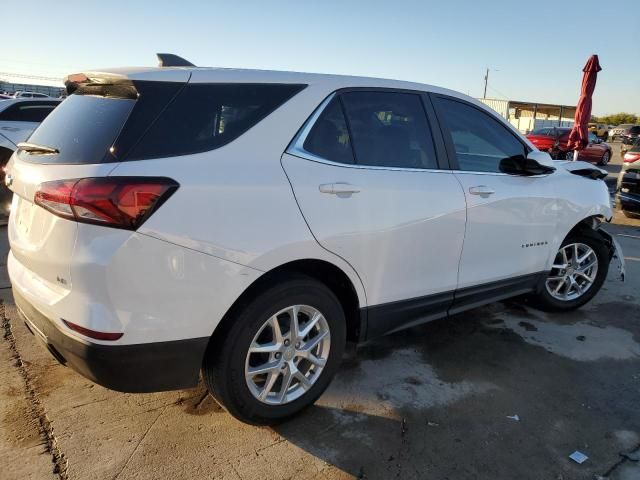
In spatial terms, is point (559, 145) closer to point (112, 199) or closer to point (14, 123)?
point (14, 123)

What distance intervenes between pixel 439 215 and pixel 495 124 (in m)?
1.10

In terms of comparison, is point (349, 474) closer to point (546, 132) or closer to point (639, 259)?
point (639, 259)

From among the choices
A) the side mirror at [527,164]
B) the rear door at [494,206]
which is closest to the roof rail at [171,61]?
the rear door at [494,206]

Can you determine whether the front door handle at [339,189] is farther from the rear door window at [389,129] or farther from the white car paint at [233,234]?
the rear door window at [389,129]

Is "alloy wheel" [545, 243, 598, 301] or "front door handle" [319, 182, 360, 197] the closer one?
"front door handle" [319, 182, 360, 197]

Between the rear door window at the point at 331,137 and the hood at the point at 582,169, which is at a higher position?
the rear door window at the point at 331,137

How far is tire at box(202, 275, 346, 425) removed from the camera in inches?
91.6

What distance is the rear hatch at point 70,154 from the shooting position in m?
2.07

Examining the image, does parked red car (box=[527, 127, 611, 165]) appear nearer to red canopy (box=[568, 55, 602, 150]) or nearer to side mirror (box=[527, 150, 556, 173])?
red canopy (box=[568, 55, 602, 150])

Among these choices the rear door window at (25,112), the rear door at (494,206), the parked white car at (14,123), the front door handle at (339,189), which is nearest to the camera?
the front door handle at (339,189)

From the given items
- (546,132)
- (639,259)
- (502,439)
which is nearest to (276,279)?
(502,439)

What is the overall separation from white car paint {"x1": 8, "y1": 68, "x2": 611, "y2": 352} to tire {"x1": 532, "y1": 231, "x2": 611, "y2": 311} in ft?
4.92

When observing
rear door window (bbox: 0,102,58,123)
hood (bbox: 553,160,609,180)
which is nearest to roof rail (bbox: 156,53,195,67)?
hood (bbox: 553,160,609,180)

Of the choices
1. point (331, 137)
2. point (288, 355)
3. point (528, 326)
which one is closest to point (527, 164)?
point (528, 326)
